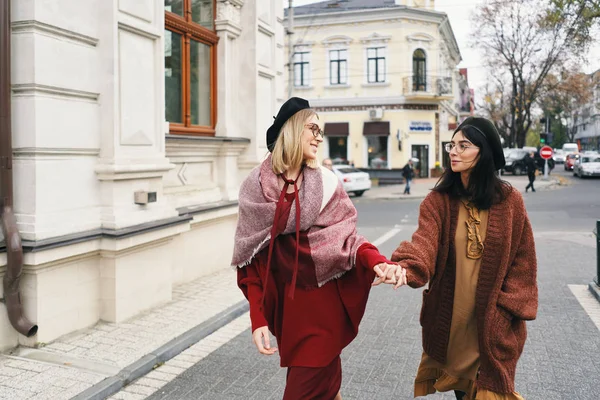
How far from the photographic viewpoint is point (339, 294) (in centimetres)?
328

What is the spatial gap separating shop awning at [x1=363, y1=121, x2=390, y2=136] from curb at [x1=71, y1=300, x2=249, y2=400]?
29.6 metres

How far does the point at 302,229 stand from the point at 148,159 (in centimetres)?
385

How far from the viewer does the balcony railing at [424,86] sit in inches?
1404

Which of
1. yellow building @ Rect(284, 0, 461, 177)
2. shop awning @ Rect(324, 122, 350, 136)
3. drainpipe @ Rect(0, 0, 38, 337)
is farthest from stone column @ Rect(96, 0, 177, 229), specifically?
shop awning @ Rect(324, 122, 350, 136)

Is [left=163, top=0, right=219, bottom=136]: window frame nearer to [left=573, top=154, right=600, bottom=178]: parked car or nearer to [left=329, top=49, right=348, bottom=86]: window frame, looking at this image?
[left=329, top=49, right=348, bottom=86]: window frame

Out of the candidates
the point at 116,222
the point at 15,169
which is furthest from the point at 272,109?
the point at 15,169

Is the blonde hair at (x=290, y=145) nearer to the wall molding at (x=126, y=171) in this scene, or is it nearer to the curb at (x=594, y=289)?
the wall molding at (x=126, y=171)

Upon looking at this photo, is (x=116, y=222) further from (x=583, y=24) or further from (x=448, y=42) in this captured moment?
(x=448, y=42)

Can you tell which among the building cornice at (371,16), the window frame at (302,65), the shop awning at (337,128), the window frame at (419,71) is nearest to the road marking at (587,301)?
the window frame at (419,71)

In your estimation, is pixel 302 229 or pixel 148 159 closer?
pixel 302 229

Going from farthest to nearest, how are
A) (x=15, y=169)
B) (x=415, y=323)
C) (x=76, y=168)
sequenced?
1. (x=415, y=323)
2. (x=76, y=168)
3. (x=15, y=169)

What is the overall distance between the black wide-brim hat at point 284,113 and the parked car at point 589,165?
131 feet

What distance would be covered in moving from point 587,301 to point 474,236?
507 cm

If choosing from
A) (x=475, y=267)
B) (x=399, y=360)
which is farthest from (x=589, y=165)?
(x=475, y=267)
